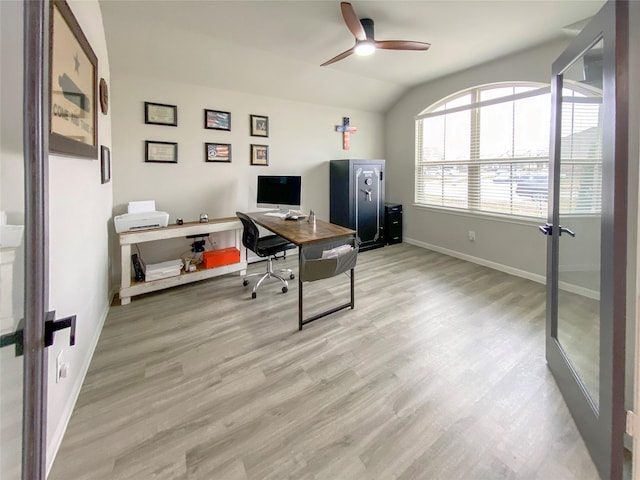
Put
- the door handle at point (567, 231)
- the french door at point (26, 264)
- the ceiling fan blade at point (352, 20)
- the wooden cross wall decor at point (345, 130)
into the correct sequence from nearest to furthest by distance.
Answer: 1. the french door at point (26, 264)
2. the door handle at point (567, 231)
3. the ceiling fan blade at point (352, 20)
4. the wooden cross wall decor at point (345, 130)

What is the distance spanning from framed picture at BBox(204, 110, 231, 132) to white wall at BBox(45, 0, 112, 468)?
3.92 ft

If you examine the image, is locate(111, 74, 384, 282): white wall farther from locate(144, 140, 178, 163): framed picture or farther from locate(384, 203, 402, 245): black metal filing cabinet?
locate(384, 203, 402, 245): black metal filing cabinet

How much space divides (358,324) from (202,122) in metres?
3.08

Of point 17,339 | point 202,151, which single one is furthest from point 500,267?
point 17,339

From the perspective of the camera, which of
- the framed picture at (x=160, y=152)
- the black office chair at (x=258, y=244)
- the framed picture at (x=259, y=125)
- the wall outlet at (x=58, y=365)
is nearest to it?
the wall outlet at (x=58, y=365)

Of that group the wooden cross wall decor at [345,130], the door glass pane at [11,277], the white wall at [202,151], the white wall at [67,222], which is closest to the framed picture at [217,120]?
the white wall at [202,151]

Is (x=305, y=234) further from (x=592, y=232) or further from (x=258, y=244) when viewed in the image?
(x=592, y=232)

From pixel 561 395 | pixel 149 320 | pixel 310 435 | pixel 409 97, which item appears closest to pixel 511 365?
pixel 561 395

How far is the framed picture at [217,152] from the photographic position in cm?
376

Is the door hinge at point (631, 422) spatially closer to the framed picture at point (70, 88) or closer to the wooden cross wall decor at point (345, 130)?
the framed picture at point (70, 88)

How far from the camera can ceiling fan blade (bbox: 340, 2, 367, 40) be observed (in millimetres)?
2189

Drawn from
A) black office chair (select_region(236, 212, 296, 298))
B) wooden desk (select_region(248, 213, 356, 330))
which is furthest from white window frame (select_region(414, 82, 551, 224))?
black office chair (select_region(236, 212, 296, 298))

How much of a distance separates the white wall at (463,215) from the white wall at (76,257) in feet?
13.9

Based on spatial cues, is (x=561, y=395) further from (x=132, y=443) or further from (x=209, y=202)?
(x=209, y=202)
